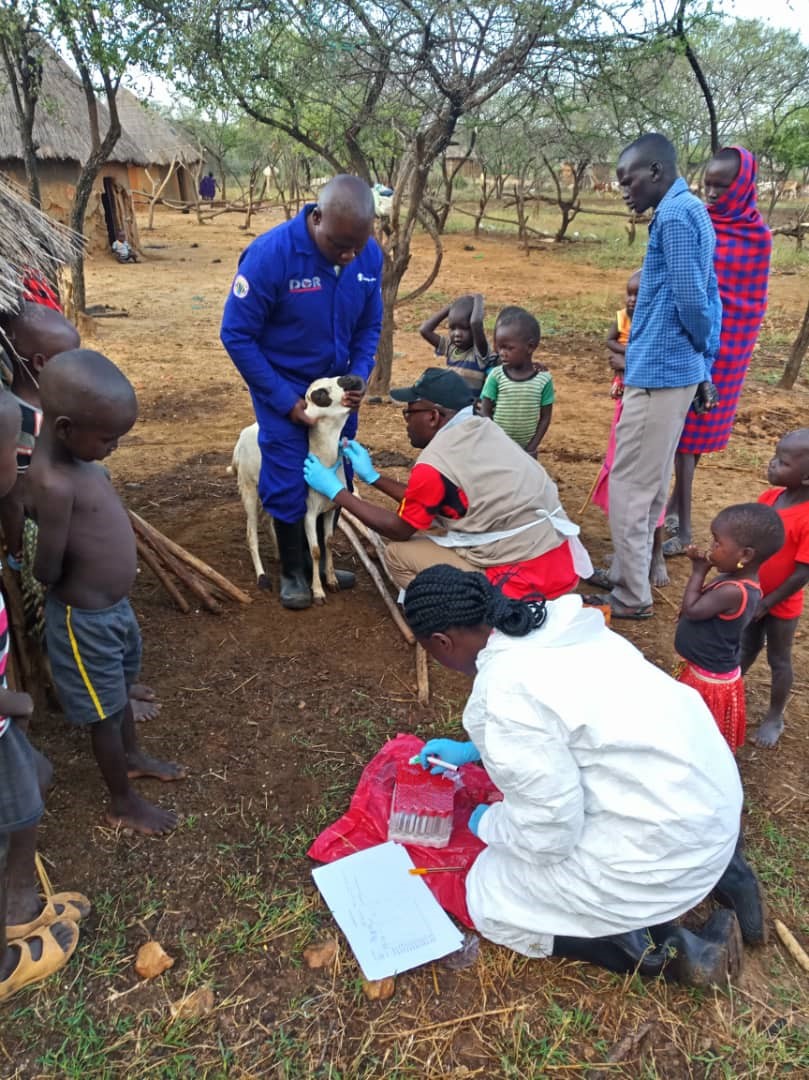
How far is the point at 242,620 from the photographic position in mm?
3730

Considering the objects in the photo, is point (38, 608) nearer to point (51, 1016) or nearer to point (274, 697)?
point (274, 697)

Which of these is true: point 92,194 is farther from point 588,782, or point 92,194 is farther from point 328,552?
point 588,782

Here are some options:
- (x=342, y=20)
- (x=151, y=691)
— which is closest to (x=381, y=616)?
(x=151, y=691)

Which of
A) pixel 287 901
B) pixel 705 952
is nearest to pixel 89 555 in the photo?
pixel 287 901

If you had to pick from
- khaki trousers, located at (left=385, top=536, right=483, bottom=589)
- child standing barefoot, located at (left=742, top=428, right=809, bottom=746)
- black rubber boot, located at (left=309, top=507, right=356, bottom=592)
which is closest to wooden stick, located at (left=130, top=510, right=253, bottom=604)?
black rubber boot, located at (left=309, top=507, right=356, bottom=592)

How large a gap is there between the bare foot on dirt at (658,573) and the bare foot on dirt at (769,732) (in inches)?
50.9

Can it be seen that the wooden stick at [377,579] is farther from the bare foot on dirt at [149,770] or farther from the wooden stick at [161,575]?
the bare foot on dirt at [149,770]

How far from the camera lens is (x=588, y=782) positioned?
1850 mm

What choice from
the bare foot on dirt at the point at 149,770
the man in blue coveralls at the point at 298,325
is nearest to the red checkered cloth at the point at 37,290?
the man in blue coveralls at the point at 298,325

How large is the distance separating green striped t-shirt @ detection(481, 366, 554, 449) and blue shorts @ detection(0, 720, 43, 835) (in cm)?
310

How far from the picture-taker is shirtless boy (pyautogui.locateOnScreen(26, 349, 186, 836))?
205cm

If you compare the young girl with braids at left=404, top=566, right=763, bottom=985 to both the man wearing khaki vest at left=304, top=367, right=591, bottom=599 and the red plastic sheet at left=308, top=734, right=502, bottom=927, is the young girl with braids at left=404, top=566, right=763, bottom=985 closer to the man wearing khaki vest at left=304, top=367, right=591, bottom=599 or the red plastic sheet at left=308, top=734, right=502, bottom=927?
the red plastic sheet at left=308, top=734, right=502, bottom=927

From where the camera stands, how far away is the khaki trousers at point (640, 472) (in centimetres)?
372

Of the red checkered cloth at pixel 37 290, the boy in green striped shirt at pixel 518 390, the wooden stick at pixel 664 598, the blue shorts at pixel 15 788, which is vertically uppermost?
the red checkered cloth at pixel 37 290
